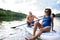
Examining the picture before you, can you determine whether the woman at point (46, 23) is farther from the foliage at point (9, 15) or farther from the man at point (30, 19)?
the foliage at point (9, 15)

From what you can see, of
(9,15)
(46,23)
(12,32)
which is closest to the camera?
(46,23)

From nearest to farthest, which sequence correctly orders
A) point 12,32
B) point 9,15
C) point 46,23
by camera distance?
1. point 46,23
2. point 12,32
3. point 9,15

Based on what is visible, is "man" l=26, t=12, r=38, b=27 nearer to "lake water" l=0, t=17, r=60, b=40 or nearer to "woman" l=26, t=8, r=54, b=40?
"lake water" l=0, t=17, r=60, b=40

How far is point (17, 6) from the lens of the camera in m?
2.48

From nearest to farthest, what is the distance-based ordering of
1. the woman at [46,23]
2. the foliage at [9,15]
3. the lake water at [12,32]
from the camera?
the woman at [46,23] → the lake water at [12,32] → the foliage at [9,15]

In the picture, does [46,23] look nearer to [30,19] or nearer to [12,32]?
[30,19]

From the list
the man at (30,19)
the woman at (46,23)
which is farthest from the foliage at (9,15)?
the woman at (46,23)

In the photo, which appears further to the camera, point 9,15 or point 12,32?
point 9,15

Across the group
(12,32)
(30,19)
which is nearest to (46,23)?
(30,19)

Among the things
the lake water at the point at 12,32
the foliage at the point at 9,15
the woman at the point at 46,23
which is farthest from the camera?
the foliage at the point at 9,15

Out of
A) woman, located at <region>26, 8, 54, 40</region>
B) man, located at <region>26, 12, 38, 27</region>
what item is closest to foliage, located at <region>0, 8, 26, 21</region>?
man, located at <region>26, 12, 38, 27</region>

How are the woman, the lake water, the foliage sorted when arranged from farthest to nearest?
the foliage
the lake water
the woman

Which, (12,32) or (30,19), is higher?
(30,19)

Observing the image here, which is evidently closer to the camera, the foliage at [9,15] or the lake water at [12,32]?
the lake water at [12,32]
